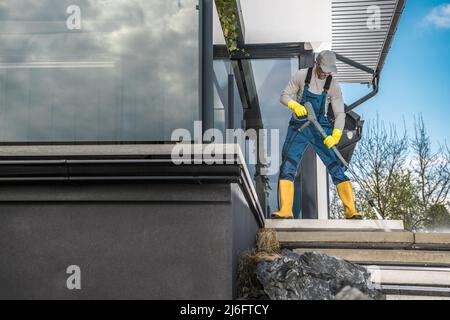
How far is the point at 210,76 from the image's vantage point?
3.17 m

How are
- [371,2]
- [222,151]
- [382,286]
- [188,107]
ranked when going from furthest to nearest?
[371,2] < [382,286] < [188,107] < [222,151]

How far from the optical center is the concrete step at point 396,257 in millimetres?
4555

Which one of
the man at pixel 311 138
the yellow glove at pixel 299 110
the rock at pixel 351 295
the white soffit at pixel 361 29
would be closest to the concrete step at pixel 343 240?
the man at pixel 311 138

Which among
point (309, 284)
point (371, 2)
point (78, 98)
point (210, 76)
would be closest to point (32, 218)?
point (78, 98)

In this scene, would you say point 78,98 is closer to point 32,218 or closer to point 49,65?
point 49,65

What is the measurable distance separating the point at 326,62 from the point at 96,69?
3415 millimetres

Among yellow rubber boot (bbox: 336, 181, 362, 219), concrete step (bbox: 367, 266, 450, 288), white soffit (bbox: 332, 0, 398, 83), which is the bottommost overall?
concrete step (bbox: 367, 266, 450, 288)

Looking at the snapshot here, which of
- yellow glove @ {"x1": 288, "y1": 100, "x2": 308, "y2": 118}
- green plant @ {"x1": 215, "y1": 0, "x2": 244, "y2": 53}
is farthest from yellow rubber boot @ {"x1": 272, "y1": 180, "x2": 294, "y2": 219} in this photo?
green plant @ {"x1": 215, "y1": 0, "x2": 244, "y2": 53}

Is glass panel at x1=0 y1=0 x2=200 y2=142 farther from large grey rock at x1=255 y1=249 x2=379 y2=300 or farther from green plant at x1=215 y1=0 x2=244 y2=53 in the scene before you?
green plant at x1=215 y1=0 x2=244 y2=53

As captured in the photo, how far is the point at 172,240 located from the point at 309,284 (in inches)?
30.6

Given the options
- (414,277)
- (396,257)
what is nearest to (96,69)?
(414,277)

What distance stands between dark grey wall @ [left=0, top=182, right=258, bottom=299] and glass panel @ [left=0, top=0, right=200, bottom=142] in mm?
385

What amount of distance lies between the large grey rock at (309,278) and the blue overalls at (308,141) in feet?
9.57

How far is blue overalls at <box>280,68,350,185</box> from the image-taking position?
20.1 ft
